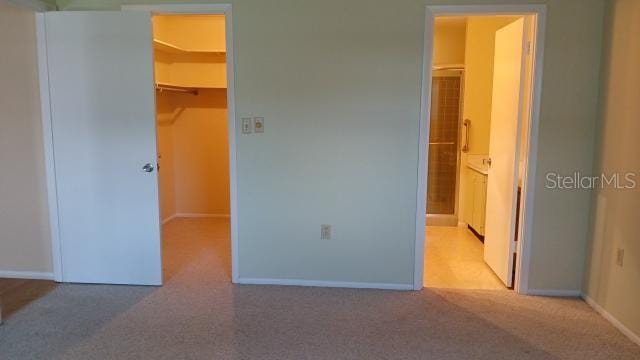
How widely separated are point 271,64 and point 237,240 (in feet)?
4.54

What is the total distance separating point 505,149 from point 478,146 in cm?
186

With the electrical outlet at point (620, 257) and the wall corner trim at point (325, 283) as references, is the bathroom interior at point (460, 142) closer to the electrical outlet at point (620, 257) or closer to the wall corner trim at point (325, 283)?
the wall corner trim at point (325, 283)

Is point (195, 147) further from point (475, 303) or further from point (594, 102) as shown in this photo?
point (594, 102)

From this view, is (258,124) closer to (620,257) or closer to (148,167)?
(148,167)

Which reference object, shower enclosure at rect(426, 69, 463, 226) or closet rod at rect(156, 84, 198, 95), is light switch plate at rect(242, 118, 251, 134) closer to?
closet rod at rect(156, 84, 198, 95)

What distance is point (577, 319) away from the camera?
328cm

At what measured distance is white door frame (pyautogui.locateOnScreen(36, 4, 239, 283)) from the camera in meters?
3.65

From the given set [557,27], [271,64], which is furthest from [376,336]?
[557,27]

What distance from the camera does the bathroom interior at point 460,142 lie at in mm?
4969

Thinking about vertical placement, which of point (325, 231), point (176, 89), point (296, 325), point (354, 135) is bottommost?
point (296, 325)

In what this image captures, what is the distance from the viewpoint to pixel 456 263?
14.8 feet

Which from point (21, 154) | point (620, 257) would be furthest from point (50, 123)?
point (620, 257)

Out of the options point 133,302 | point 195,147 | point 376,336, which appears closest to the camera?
point 376,336

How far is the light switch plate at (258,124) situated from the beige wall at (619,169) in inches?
94.5
